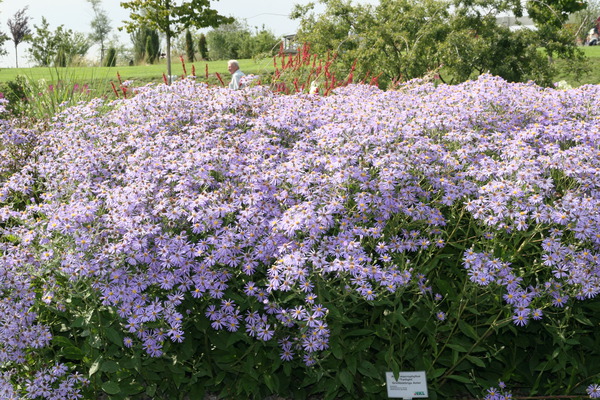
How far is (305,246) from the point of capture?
283cm

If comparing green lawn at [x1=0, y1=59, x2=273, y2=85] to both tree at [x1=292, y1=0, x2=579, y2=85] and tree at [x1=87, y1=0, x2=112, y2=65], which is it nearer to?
tree at [x1=292, y1=0, x2=579, y2=85]

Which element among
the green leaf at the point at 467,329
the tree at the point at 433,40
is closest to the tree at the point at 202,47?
the tree at the point at 433,40

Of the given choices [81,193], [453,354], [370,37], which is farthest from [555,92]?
[370,37]

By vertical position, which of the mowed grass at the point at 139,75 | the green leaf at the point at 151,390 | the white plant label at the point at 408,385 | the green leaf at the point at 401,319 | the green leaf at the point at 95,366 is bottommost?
the white plant label at the point at 408,385

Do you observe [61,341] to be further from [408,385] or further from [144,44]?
[144,44]

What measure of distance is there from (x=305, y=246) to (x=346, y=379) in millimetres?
742

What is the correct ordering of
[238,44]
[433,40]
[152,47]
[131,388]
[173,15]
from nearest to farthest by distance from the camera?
[131,388], [433,40], [173,15], [152,47], [238,44]

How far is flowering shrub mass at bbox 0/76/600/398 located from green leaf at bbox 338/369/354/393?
1cm

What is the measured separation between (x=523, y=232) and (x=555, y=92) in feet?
6.77

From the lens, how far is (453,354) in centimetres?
313

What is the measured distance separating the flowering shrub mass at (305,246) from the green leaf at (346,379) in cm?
1

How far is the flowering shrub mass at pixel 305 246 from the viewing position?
2875mm

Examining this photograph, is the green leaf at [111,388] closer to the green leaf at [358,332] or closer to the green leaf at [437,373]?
the green leaf at [358,332]

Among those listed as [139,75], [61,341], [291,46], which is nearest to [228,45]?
[139,75]
